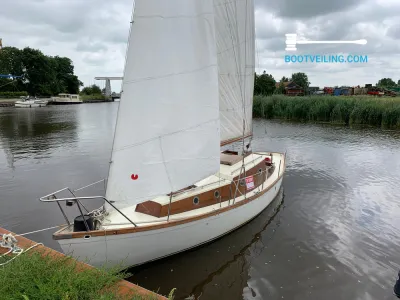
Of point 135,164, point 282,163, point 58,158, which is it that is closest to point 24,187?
point 58,158

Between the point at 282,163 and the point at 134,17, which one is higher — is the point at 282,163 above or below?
below

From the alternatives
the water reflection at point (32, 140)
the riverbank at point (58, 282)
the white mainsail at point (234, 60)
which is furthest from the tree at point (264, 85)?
the riverbank at point (58, 282)

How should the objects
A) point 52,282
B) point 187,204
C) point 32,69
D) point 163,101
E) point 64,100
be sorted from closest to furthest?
1. point 52,282
2. point 163,101
3. point 187,204
4. point 64,100
5. point 32,69

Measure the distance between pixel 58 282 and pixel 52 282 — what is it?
14cm

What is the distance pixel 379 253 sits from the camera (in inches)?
351

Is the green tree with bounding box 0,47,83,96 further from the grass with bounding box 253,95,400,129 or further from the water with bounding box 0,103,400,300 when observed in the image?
the water with bounding box 0,103,400,300

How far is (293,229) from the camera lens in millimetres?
10398

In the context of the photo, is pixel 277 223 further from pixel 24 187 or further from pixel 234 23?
pixel 24 187

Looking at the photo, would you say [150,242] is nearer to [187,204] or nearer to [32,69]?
[187,204]

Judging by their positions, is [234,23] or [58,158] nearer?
[234,23]

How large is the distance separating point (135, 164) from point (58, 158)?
50.0ft

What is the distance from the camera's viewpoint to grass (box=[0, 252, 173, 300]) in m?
4.05

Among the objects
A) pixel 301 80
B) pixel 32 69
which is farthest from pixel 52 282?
pixel 32 69

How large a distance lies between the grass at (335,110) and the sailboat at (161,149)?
2975 cm
